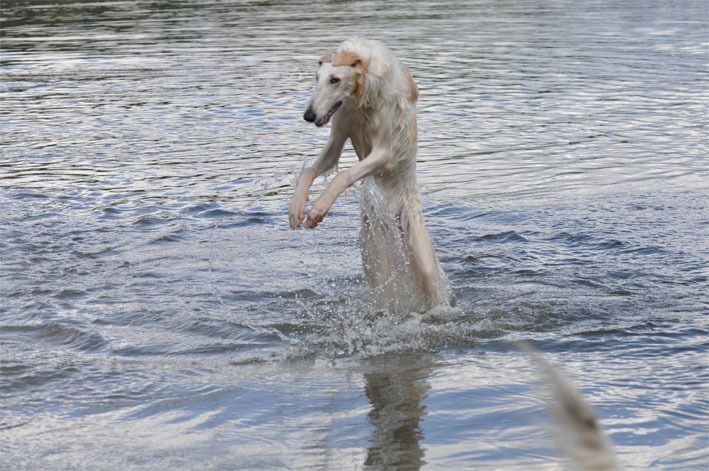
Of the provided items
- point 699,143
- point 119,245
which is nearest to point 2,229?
point 119,245

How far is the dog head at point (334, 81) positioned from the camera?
5.47 meters

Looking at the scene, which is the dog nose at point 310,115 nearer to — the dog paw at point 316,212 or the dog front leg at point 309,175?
the dog paw at point 316,212

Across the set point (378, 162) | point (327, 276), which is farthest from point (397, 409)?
point (327, 276)

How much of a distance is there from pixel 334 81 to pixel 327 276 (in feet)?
8.88

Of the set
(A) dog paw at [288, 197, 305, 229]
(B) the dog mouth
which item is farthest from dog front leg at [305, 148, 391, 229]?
(B) the dog mouth

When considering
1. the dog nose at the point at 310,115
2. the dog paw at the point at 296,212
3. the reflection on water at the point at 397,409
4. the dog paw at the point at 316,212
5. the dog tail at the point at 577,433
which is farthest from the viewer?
the dog paw at the point at 296,212

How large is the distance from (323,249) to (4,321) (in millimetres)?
2861

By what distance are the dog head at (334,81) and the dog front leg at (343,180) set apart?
40cm

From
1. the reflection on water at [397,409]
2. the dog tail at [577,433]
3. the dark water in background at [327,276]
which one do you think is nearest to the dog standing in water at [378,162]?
the dark water in background at [327,276]

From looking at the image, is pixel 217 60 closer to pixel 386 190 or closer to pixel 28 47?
pixel 28 47

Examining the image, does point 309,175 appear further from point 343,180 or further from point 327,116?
point 327,116

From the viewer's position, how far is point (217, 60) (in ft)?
66.0

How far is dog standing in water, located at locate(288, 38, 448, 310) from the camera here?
554 cm

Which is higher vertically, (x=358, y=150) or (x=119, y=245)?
(x=358, y=150)
